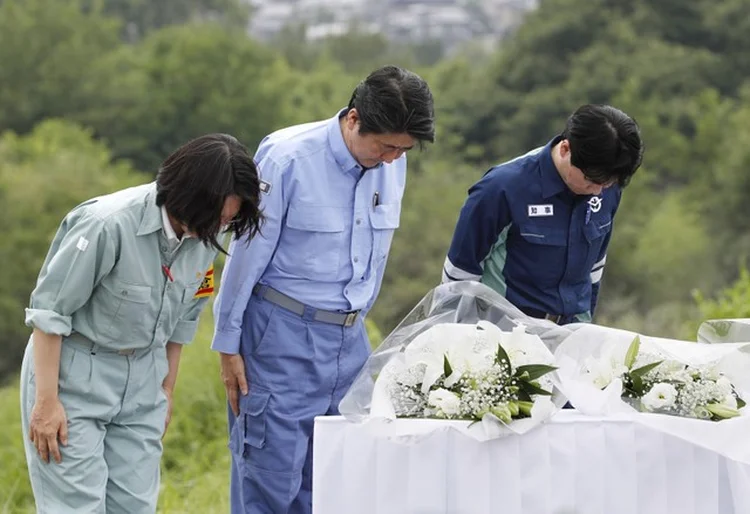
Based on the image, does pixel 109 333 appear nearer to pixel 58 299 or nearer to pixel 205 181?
pixel 58 299

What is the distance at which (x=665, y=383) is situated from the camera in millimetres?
3443

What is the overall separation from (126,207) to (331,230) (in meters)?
0.78

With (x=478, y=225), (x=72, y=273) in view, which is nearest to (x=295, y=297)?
(x=478, y=225)

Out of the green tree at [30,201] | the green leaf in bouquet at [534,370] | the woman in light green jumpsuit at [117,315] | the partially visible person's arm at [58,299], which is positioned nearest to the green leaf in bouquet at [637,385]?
the green leaf in bouquet at [534,370]

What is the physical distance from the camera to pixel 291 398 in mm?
3986

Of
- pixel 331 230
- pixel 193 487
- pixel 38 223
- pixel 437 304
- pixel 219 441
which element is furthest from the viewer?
pixel 38 223

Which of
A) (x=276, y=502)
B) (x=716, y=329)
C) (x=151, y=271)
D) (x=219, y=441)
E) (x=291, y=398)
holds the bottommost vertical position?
(x=219, y=441)

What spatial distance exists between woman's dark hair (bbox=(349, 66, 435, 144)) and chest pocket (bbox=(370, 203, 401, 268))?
368 mm

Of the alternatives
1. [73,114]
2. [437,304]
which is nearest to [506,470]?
[437,304]

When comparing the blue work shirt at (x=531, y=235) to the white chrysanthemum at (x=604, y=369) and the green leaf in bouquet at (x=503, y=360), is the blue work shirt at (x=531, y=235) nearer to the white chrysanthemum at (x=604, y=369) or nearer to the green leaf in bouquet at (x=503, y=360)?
the white chrysanthemum at (x=604, y=369)

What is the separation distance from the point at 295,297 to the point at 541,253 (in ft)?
2.64

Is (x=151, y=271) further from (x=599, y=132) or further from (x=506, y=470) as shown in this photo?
(x=599, y=132)

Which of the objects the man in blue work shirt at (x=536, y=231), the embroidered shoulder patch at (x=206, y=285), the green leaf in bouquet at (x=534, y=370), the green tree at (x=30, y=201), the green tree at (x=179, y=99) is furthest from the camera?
the green tree at (x=179, y=99)

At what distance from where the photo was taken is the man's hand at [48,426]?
336 centimetres
